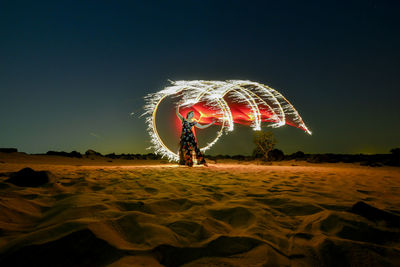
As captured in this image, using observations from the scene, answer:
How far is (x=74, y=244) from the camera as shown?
1088 mm

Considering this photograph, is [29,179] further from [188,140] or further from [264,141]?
[264,141]

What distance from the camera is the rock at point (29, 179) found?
2.62 meters

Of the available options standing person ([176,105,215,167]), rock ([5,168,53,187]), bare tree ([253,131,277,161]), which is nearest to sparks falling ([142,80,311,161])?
standing person ([176,105,215,167])

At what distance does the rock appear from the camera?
262 centimetres

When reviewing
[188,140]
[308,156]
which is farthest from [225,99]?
[308,156]

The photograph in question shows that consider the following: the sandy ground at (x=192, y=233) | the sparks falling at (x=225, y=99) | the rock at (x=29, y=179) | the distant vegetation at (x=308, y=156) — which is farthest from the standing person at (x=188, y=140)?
the distant vegetation at (x=308, y=156)

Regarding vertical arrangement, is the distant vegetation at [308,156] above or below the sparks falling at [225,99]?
below

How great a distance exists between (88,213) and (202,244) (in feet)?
3.23

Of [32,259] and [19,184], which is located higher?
[19,184]

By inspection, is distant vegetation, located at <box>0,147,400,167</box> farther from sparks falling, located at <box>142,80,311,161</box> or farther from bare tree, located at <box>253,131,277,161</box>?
sparks falling, located at <box>142,80,311,161</box>

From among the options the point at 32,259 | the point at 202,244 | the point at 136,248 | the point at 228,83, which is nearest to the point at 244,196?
the point at 202,244

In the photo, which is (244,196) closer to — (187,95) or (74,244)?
(74,244)

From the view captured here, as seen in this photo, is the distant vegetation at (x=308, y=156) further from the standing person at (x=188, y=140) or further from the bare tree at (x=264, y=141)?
the standing person at (x=188, y=140)

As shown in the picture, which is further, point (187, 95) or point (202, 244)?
point (187, 95)
